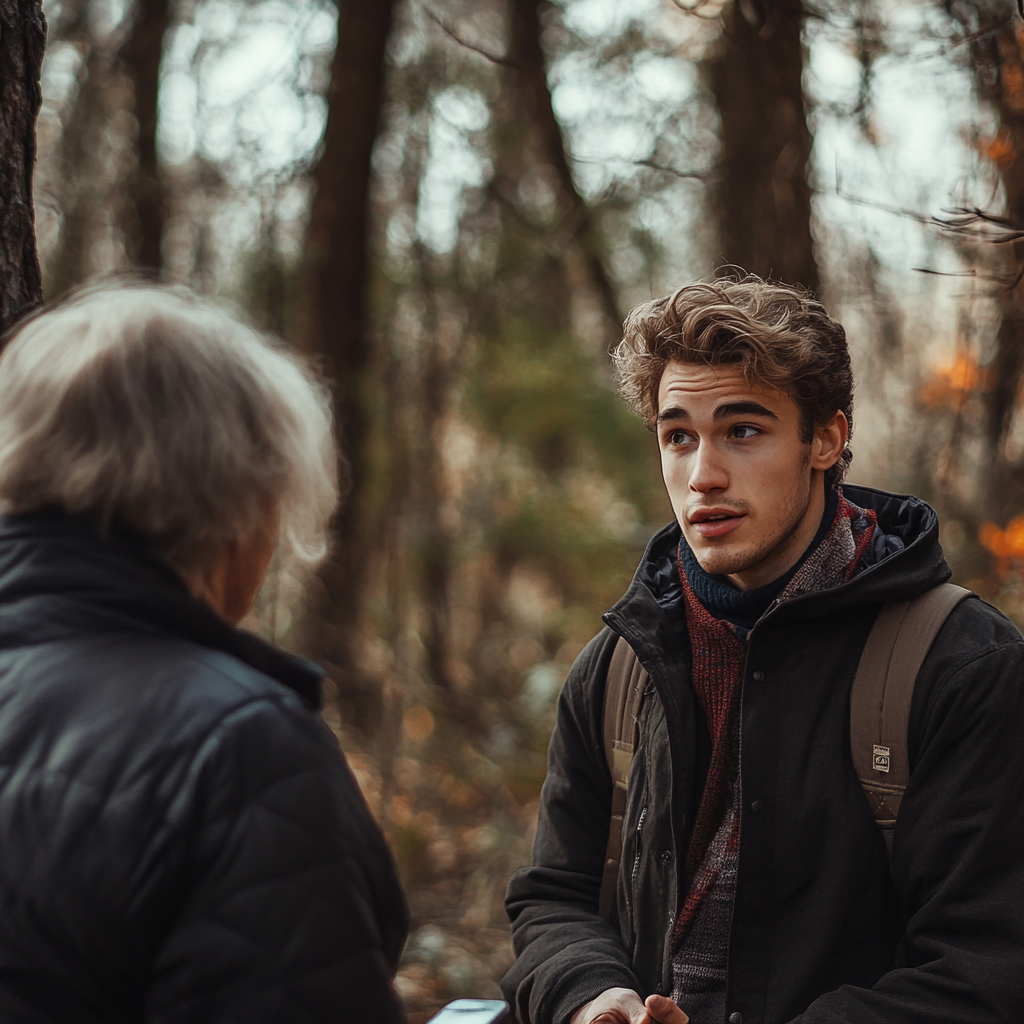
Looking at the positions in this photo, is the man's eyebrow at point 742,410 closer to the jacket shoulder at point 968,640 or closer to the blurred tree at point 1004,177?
the jacket shoulder at point 968,640

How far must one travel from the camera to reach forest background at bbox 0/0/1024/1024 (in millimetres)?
Answer: 6152

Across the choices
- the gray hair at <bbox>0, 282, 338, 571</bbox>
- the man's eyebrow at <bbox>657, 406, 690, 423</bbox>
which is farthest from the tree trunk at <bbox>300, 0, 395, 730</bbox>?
the gray hair at <bbox>0, 282, 338, 571</bbox>

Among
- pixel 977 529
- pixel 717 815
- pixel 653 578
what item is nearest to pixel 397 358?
pixel 977 529

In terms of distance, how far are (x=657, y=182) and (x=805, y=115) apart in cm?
205

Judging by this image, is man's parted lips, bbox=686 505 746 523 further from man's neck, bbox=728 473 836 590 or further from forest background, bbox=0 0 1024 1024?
forest background, bbox=0 0 1024 1024

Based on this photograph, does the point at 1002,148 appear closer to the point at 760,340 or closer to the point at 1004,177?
the point at 1004,177

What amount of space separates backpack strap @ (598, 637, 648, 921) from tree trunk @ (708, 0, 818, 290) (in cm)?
334

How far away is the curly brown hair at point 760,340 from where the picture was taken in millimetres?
2135

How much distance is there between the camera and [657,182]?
7.28m

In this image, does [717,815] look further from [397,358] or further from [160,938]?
[397,358]

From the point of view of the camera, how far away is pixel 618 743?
7.16ft

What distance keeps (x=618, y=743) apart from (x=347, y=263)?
5.85m

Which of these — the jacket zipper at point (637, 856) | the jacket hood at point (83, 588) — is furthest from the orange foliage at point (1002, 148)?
the jacket hood at point (83, 588)

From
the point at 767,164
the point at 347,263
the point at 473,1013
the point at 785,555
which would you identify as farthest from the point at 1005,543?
the point at 347,263
